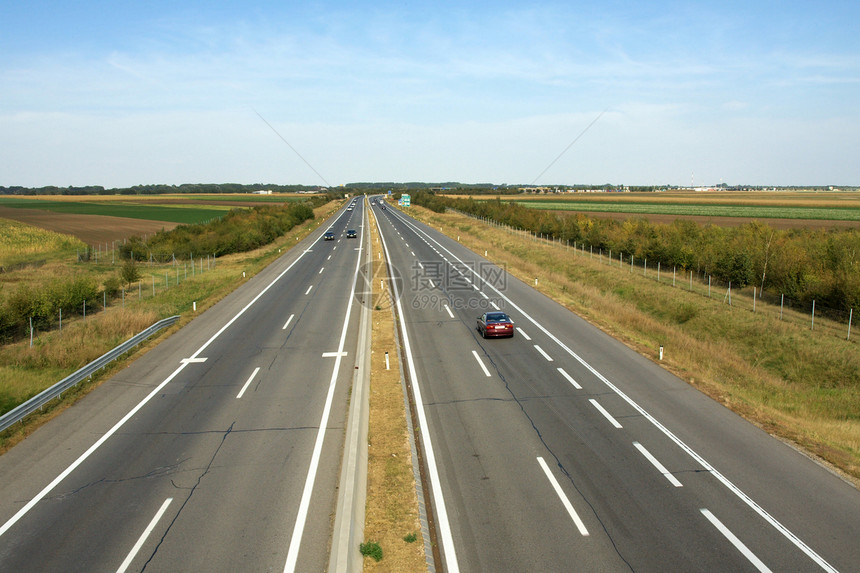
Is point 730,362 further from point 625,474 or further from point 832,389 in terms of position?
point 625,474

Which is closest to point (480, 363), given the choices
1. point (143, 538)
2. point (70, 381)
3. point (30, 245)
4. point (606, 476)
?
point (606, 476)

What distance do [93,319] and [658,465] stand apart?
26.5 m

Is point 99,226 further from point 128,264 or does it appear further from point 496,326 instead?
point 496,326

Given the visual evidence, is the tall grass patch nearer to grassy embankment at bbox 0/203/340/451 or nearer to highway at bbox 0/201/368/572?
grassy embankment at bbox 0/203/340/451

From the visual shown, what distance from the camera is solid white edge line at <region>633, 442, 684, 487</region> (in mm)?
10508

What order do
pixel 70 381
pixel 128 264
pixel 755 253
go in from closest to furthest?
pixel 70 381 < pixel 128 264 < pixel 755 253

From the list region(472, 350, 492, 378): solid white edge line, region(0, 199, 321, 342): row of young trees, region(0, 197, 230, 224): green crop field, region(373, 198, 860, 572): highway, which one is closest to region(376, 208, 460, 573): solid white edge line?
region(373, 198, 860, 572): highway

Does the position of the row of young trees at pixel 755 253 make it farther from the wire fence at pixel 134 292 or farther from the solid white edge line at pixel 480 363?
the wire fence at pixel 134 292

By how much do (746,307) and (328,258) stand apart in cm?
3377

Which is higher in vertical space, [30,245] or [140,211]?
[140,211]

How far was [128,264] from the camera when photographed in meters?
37.2

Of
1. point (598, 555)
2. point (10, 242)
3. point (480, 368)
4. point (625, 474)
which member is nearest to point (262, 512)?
point (598, 555)

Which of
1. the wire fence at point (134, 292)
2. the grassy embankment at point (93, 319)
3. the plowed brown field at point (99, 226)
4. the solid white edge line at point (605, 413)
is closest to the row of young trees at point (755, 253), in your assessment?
the solid white edge line at point (605, 413)

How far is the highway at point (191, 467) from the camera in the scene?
27.5ft
